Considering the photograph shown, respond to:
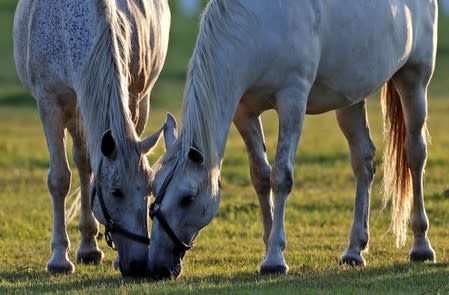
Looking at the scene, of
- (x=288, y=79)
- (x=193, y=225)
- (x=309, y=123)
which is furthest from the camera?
(x=309, y=123)

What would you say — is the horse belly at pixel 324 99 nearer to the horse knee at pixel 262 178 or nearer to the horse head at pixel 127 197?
the horse knee at pixel 262 178

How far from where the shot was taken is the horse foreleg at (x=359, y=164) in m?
9.26

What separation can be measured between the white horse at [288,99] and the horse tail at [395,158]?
0.03 feet

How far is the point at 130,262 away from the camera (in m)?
7.65

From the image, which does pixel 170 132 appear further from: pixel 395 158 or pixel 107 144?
pixel 395 158

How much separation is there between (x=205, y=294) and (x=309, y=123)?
20593mm

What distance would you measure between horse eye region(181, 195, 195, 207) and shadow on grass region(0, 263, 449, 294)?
1.61 feet

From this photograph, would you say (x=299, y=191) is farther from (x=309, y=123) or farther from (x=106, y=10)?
(x=309, y=123)

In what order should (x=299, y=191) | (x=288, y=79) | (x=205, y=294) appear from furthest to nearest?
(x=299, y=191), (x=288, y=79), (x=205, y=294)

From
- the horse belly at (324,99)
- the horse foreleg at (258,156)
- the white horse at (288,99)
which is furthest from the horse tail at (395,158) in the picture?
the horse foreleg at (258,156)

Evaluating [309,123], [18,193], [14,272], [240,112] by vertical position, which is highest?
[240,112]

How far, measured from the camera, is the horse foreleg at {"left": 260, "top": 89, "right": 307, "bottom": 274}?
8016mm

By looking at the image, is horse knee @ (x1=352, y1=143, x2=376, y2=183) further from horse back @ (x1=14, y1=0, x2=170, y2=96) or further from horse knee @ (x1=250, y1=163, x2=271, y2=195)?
horse back @ (x1=14, y1=0, x2=170, y2=96)

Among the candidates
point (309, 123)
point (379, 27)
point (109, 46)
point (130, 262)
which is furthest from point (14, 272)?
point (309, 123)
